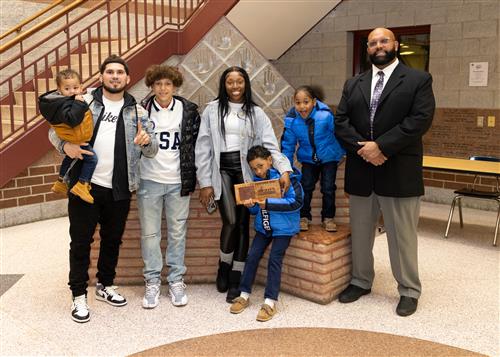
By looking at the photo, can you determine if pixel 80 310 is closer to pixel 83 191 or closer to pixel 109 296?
pixel 109 296

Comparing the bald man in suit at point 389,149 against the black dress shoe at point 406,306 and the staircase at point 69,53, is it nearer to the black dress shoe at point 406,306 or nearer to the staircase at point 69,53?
the black dress shoe at point 406,306

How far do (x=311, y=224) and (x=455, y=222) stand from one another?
2.70 meters

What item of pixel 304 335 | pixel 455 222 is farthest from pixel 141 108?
pixel 455 222

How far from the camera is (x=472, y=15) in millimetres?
6172

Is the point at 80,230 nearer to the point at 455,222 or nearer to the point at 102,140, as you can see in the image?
the point at 102,140

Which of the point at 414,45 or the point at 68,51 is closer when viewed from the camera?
the point at 68,51

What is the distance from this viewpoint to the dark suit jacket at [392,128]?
2.91m

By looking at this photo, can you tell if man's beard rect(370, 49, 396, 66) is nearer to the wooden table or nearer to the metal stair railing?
the wooden table

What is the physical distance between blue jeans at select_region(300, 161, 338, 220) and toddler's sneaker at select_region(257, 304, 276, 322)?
29.9 inches

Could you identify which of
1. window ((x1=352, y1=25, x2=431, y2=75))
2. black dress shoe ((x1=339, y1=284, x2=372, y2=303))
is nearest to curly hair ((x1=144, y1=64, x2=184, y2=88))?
black dress shoe ((x1=339, y1=284, x2=372, y2=303))

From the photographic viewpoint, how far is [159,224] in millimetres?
3207

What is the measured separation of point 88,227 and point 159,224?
451 mm

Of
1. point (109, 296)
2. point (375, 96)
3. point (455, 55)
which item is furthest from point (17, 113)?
point (455, 55)

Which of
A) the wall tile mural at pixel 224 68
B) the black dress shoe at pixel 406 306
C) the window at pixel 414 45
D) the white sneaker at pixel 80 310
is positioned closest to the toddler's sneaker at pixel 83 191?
the white sneaker at pixel 80 310
